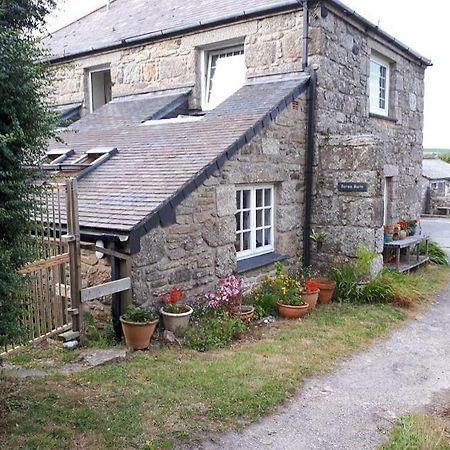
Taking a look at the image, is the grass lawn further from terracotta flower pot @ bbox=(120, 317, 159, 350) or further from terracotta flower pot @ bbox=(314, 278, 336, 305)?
terracotta flower pot @ bbox=(314, 278, 336, 305)

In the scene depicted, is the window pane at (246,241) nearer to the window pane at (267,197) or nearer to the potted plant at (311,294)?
the window pane at (267,197)

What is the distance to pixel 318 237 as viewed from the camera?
29.8ft

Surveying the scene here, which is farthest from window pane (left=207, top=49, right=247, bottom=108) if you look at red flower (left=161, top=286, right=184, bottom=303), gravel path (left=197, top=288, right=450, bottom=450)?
gravel path (left=197, top=288, right=450, bottom=450)

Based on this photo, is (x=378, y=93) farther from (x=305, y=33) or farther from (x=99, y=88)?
(x=99, y=88)

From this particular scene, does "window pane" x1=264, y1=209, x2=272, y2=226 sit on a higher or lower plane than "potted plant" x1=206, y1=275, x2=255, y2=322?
higher

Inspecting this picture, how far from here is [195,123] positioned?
863cm

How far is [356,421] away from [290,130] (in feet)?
17.8

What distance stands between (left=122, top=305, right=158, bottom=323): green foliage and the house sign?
4572 millimetres

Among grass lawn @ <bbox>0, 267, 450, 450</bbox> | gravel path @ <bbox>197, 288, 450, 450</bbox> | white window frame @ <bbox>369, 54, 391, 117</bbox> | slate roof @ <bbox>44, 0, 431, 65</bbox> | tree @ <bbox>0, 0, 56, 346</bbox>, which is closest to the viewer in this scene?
tree @ <bbox>0, 0, 56, 346</bbox>

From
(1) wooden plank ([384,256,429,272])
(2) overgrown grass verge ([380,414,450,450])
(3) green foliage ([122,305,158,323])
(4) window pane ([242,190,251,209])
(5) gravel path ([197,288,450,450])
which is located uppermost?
(4) window pane ([242,190,251,209])

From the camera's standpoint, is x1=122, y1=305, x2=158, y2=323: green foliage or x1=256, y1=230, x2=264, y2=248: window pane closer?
x1=122, y1=305, x2=158, y2=323: green foliage

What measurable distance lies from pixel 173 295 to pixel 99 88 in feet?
29.5

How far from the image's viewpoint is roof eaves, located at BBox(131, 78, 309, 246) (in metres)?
6.03

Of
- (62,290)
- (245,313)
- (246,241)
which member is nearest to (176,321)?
(245,313)
